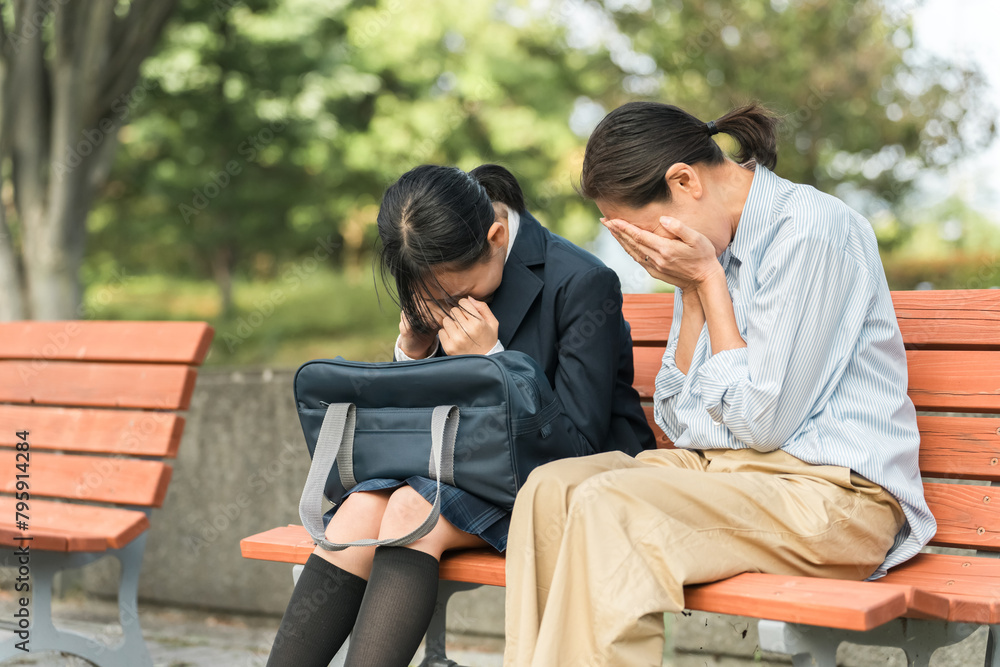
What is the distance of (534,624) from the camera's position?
6.07 ft

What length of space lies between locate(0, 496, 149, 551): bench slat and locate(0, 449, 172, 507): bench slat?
0.16 ft

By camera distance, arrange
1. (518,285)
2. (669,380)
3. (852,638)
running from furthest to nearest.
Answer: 1. (518,285)
2. (669,380)
3. (852,638)

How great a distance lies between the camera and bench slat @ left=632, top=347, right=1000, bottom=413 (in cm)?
236

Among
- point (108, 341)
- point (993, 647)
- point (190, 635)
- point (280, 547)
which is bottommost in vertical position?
point (190, 635)

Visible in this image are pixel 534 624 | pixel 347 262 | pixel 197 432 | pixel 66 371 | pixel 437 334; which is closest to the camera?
pixel 534 624

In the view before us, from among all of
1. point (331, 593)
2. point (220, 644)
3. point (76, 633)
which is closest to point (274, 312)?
point (220, 644)

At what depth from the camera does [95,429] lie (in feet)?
10.8

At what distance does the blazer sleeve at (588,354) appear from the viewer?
2303 mm

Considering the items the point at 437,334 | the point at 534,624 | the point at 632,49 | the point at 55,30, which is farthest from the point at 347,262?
the point at 534,624

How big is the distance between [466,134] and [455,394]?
9.33 m

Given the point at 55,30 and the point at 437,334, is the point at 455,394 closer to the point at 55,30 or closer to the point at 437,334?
the point at 437,334

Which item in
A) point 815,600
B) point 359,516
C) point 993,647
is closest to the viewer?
point 815,600

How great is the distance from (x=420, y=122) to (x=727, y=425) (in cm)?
908

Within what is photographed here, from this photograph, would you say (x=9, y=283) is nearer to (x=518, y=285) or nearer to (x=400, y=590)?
(x=518, y=285)
